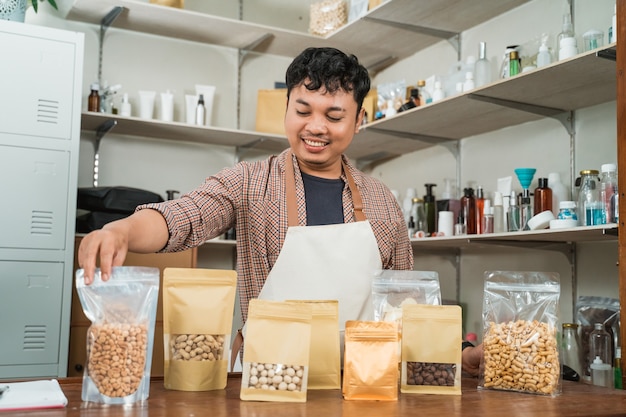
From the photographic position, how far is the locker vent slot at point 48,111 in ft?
10.00

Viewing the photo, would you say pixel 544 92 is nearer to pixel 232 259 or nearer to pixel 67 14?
pixel 232 259

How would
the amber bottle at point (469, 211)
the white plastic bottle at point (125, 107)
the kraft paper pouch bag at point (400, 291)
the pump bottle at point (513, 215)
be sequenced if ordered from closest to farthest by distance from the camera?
the kraft paper pouch bag at point (400, 291), the pump bottle at point (513, 215), the amber bottle at point (469, 211), the white plastic bottle at point (125, 107)

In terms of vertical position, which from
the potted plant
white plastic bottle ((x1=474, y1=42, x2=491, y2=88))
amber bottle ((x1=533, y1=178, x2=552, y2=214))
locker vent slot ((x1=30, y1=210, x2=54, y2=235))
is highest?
the potted plant

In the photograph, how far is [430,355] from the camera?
131 centimetres

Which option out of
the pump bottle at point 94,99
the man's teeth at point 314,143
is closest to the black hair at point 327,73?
the man's teeth at point 314,143

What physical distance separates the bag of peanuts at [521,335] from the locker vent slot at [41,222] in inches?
84.8

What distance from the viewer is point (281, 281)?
1806 mm

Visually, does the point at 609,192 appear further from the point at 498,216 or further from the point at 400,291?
the point at 400,291

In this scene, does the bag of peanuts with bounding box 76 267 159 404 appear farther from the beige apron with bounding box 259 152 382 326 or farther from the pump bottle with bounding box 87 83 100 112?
the pump bottle with bounding box 87 83 100 112

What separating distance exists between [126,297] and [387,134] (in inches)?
101

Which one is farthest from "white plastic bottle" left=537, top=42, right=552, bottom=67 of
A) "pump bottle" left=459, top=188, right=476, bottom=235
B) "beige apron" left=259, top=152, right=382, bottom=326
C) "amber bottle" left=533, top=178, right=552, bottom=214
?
"beige apron" left=259, top=152, right=382, bottom=326

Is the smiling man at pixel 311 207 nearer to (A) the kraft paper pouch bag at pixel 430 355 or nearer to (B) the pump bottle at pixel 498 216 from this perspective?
(A) the kraft paper pouch bag at pixel 430 355

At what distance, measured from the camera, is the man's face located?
1.75 metres

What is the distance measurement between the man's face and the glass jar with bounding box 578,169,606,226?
3.20 feet
